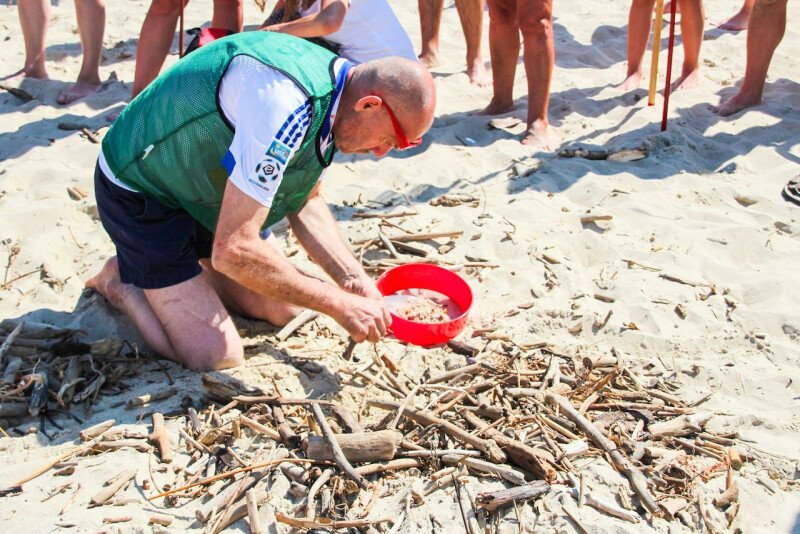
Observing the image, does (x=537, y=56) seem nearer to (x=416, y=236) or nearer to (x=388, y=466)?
(x=416, y=236)

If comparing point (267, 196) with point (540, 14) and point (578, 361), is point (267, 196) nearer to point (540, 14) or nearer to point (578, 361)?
point (578, 361)

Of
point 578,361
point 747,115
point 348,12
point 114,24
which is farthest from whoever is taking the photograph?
point 114,24

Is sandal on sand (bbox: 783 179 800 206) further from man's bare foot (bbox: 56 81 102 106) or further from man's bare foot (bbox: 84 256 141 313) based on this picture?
man's bare foot (bbox: 56 81 102 106)

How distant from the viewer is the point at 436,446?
3049mm

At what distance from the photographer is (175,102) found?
316 cm

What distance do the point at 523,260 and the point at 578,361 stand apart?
939 mm

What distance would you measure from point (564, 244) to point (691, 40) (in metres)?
2.95

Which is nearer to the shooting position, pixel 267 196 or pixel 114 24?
pixel 267 196

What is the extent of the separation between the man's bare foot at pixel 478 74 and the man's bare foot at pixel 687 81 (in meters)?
1.53

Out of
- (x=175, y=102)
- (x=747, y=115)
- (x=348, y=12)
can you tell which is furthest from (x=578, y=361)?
(x=747, y=115)

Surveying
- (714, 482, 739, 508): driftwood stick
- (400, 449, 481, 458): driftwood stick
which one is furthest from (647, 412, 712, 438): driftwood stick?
(400, 449, 481, 458): driftwood stick

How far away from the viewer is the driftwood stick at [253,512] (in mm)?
2652

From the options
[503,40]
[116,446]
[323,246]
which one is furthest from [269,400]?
[503,40]

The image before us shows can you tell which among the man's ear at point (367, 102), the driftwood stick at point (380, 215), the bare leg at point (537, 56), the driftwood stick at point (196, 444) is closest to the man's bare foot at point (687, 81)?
the bare leg at point (537, 56)
